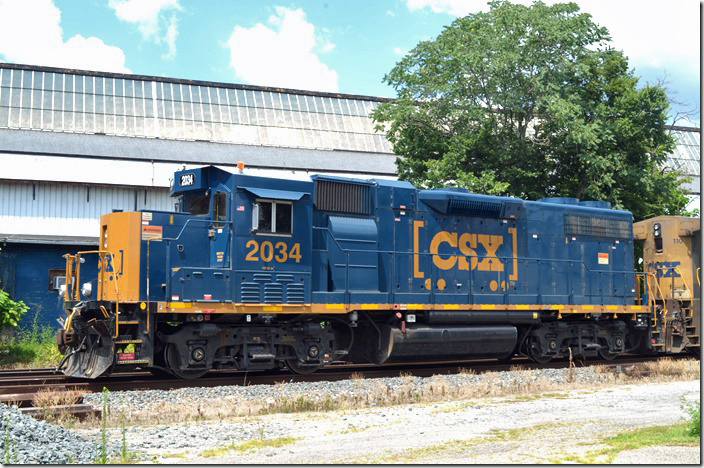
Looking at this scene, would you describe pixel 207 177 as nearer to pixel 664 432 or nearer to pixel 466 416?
pixel 466 416

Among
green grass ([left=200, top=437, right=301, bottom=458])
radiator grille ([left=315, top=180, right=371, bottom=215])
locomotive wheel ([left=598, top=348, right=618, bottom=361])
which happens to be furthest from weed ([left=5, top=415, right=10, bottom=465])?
locomotive wheel ([left=598, top=348, right=618, bottom=361])

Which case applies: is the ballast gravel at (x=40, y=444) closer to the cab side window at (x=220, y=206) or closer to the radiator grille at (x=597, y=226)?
the cab side window at (x=220, y=206)

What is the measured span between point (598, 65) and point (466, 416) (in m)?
15.4

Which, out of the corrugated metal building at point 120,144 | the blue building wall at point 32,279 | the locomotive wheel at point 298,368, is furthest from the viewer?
the corrugated metal building at point 120,144

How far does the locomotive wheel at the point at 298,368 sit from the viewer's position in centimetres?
1377

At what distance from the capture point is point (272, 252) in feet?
43.7

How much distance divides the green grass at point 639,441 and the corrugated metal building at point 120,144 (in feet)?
52.2

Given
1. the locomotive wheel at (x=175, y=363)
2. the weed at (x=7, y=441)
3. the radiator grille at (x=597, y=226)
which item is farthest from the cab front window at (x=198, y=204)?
the radiator grille at (x=597, y=226)

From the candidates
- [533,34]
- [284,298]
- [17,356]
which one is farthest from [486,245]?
[17,356]

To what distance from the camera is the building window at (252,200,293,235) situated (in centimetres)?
1323

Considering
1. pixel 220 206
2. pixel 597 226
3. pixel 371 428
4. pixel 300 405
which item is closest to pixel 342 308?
pixel 220 206

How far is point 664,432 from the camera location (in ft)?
27.1

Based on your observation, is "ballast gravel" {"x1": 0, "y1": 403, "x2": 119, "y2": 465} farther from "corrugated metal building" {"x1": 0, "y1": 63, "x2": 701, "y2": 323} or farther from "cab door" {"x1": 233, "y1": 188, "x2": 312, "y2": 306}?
→ "corrugated metal building" {"x1": 0, "y1": 63, "x2": 701, "y2": 323}

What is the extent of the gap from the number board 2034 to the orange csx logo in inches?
179
